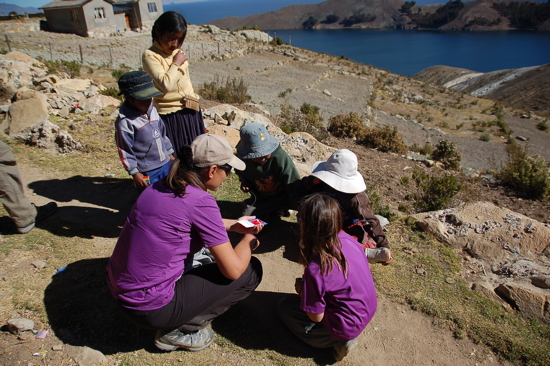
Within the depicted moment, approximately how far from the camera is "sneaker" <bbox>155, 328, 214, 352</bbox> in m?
2.38

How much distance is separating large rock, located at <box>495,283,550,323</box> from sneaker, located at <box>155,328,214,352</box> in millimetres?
2554

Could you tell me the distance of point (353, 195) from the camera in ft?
10.4

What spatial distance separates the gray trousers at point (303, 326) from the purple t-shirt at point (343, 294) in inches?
5.4

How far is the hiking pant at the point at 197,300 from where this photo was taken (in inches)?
86.2

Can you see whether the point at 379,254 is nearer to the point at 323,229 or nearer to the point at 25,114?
the point at 323,229

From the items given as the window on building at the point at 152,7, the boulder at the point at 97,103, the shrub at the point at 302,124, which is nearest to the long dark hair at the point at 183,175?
the shrub at the point at 302,124

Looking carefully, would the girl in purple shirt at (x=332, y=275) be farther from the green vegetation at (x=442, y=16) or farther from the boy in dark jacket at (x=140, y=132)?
the green vegetation at (x=442, y=16)

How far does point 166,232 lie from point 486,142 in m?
19.0

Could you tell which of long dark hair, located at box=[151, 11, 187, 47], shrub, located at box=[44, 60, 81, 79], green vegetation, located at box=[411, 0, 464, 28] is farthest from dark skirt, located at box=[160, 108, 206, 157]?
green vegetation, located at box=[411, 0, 464, 28]

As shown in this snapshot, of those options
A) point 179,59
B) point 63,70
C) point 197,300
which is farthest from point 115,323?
point 63,70

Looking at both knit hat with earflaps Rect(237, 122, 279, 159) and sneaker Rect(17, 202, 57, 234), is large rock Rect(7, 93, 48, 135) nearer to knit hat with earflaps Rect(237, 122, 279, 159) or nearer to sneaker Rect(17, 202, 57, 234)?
sneaker Rect(17, 202, 57, 234)

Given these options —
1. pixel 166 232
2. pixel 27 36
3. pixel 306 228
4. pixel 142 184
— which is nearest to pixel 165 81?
pixel 142 184

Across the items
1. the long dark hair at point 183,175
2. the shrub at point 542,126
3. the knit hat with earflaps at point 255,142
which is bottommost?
the shrub at point 542,126

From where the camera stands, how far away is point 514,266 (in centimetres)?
340
